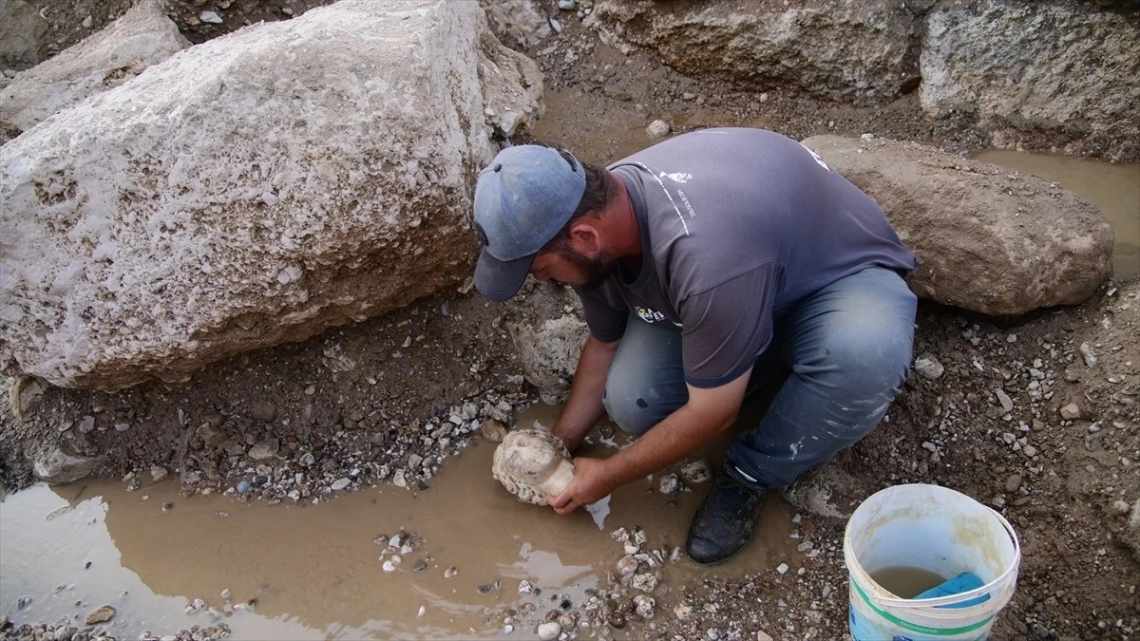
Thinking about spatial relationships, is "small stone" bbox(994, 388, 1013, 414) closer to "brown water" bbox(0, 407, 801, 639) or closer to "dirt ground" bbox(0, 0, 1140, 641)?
"dirt ground" bbox(0, 0, 1140, 641)

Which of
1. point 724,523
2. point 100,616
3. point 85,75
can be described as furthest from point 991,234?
point 85,75

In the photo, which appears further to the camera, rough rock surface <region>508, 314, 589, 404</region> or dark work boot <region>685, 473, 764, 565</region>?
rough rock surface <region>508, 314, 589, 404</region>

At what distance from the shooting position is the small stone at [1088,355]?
273 cm

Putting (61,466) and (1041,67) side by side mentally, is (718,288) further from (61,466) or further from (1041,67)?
(61,466)

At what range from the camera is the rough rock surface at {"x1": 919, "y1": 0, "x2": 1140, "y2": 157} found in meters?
3.37

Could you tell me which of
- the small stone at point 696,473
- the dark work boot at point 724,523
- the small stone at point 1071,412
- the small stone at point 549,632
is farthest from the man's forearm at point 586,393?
the small stone at point 1071,412

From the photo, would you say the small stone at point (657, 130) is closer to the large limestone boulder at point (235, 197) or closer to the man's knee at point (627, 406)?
the large limestone boulder at point (235, 197)

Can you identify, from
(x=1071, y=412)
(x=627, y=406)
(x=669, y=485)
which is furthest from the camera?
(x=669, y=485)

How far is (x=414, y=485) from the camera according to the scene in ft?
9.96

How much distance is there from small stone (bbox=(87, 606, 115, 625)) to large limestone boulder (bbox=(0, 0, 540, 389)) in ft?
2.53

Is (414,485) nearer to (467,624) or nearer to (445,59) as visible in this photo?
(467,624)

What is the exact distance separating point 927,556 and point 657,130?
6.95 feet

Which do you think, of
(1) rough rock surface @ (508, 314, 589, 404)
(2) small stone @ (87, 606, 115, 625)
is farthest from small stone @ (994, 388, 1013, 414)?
(2) small stone @ (87, 606, 115, 625)

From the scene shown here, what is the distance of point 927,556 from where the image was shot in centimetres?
237
